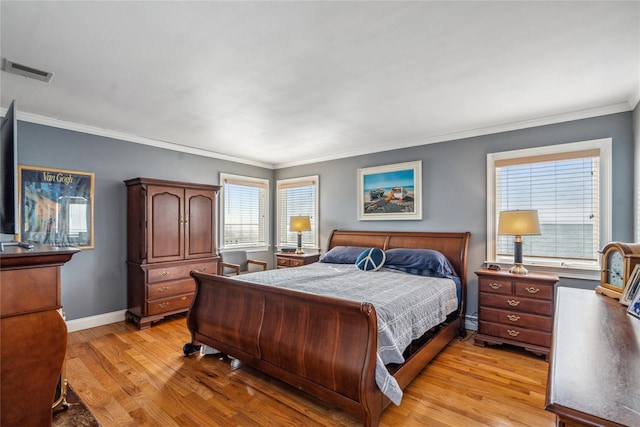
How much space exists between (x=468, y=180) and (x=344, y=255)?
1870 mm

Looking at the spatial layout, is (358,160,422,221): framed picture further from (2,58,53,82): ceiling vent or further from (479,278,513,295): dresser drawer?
(2,58,53,82): ceiling vent

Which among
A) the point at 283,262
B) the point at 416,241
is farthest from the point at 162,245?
the point at 416,241

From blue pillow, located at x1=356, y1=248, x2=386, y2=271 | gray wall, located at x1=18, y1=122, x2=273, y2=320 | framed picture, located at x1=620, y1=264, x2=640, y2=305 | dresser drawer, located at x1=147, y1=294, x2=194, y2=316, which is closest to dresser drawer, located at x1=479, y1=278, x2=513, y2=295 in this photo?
blue pillow, located at x1=356, y1=248, x2=386, y2=271

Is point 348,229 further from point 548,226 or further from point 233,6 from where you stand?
point 233,6

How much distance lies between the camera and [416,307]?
8.32ft

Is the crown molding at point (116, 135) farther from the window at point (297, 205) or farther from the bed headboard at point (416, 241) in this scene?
the bed headboard at point (416, 241)

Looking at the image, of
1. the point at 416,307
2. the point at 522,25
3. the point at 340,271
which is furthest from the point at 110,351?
the point at 522,25

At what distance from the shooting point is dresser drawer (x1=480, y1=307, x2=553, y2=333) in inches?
115

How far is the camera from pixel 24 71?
2.32 metres

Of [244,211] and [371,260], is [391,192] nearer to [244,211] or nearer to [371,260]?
[371,260]

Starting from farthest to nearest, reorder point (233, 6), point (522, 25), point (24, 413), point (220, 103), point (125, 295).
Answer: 1. point (125, 295)
2. point (220, 103)
3. point (522, 25)
4. point (233, 6)
5. point (24, 413)

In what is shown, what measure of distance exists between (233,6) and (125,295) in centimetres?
389

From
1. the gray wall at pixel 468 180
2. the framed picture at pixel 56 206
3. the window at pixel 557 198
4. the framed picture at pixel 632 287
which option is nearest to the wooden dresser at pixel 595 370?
the framed picture at pixel 632 287

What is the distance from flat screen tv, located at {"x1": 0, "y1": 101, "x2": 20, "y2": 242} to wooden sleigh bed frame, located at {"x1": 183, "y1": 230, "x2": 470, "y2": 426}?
150 centimetres
